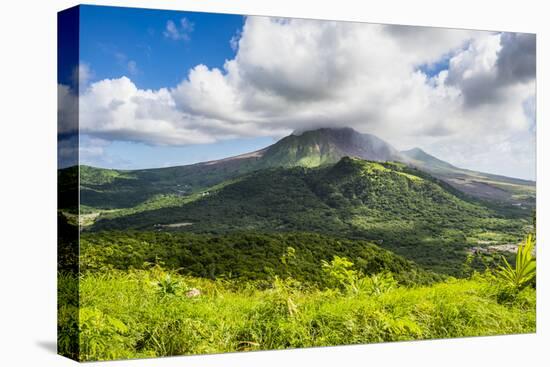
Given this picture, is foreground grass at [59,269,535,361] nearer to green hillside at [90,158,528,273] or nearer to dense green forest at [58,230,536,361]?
dense green forest at [58,230,536,361]

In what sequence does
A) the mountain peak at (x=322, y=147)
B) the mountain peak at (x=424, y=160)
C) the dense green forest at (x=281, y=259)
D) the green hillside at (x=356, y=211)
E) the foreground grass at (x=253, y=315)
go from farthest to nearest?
the mountain peak at (x=424, y=160) < the mountain peak at (x=322, y=147) < the green hillside at (x=356, y=211) < the dense green forest at (x=281, y=259) < the foreground grass at (x=253, y=315)

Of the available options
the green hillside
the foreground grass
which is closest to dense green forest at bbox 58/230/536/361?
the foreground grass

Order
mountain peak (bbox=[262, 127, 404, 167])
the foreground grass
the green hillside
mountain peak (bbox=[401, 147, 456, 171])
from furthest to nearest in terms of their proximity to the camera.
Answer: mountain peak (bbox=[401, 147, 456, 171])
mountain peak (bbox=[262, 127, 404, 167])
the green hillside
the foreground grass

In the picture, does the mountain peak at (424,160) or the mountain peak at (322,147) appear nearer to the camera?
the mountain peak at (322,147)

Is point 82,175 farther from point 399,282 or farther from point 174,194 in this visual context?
point 399,282

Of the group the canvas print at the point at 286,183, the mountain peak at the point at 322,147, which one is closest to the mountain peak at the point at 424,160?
the canvas print at the point at 286,183

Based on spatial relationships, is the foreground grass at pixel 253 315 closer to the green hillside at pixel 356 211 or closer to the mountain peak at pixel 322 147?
the green hillside at pixel 356 211

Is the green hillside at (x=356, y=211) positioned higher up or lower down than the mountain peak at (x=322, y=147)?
lower down
